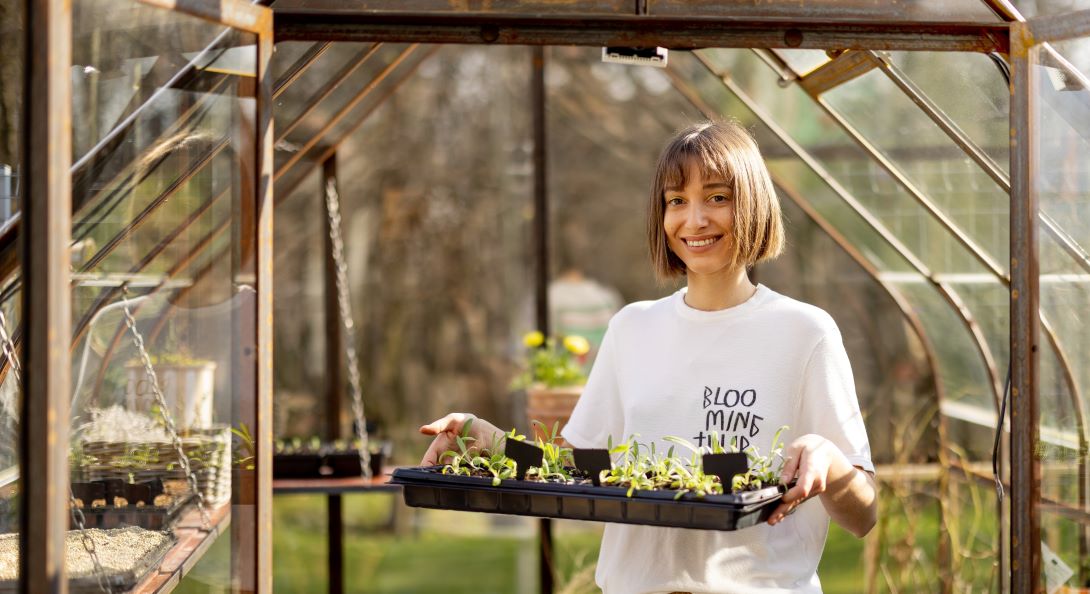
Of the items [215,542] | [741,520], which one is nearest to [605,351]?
[741,520]

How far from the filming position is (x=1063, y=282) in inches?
89.2

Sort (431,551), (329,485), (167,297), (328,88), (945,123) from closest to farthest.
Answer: (167,297) < (945,123) < (328,88) < (329,485) < (431,551)

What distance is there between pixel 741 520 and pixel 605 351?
0.55 metres

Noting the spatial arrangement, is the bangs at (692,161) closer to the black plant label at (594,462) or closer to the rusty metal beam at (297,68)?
the black plant label at (594,462)

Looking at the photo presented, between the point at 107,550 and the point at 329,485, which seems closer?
the point at 107,550

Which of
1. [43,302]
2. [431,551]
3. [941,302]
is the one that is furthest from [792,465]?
[431,551]

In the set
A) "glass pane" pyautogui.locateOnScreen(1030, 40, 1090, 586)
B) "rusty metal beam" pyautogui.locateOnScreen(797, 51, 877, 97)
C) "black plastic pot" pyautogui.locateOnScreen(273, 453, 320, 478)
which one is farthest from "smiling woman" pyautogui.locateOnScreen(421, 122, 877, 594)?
"black plastic pot" pyautogui.locateOnScreen(273, 453, 320, 478)

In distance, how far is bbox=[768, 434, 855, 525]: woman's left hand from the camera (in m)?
1.72

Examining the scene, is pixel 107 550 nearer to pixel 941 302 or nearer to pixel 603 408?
pixel 603 408

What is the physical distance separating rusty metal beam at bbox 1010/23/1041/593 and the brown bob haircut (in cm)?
48

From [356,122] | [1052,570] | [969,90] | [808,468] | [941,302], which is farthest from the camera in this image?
[941,302]

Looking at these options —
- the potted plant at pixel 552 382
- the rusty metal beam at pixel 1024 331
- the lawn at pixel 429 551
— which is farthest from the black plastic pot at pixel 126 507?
the lawn at pixel 429 551

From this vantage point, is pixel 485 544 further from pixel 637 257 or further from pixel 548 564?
pixel 548 564

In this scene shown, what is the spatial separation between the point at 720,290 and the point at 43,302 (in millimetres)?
1143
